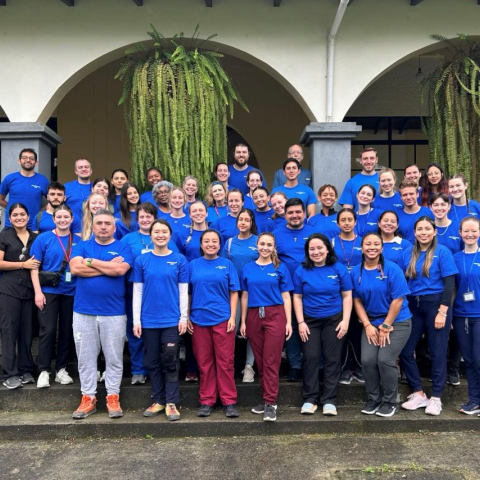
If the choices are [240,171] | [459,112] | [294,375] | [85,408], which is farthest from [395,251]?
[85,408]

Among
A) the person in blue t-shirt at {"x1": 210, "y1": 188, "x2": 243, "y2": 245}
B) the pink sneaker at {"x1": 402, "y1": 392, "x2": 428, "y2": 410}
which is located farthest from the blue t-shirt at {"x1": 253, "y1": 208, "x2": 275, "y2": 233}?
the pink sneaker at {"x1": 402, "y1": 392, "x2": 428, "y2": 410}

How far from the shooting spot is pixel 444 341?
191 inches

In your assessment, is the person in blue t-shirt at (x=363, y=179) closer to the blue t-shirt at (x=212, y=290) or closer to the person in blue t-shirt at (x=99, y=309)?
the blue t-shirt at (x=212, y=290)

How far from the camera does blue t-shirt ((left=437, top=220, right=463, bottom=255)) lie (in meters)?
5.17

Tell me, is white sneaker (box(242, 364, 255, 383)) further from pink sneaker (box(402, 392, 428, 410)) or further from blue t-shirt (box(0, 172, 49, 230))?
blue t-shirt (box(0, 172, 49, 230))

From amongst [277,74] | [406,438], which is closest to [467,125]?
[277,74]

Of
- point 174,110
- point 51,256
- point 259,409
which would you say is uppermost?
point 174,110

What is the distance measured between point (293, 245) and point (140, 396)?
74.5 inches

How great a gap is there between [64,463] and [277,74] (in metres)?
4.95

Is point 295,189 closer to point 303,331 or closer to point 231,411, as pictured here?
Answer: point 303,331

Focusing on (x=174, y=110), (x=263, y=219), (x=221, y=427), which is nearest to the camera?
(x=221, y=427)

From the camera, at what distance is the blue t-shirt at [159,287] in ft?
15.5

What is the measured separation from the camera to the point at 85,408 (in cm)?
480

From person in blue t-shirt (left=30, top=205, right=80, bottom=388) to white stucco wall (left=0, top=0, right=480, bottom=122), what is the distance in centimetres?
238
